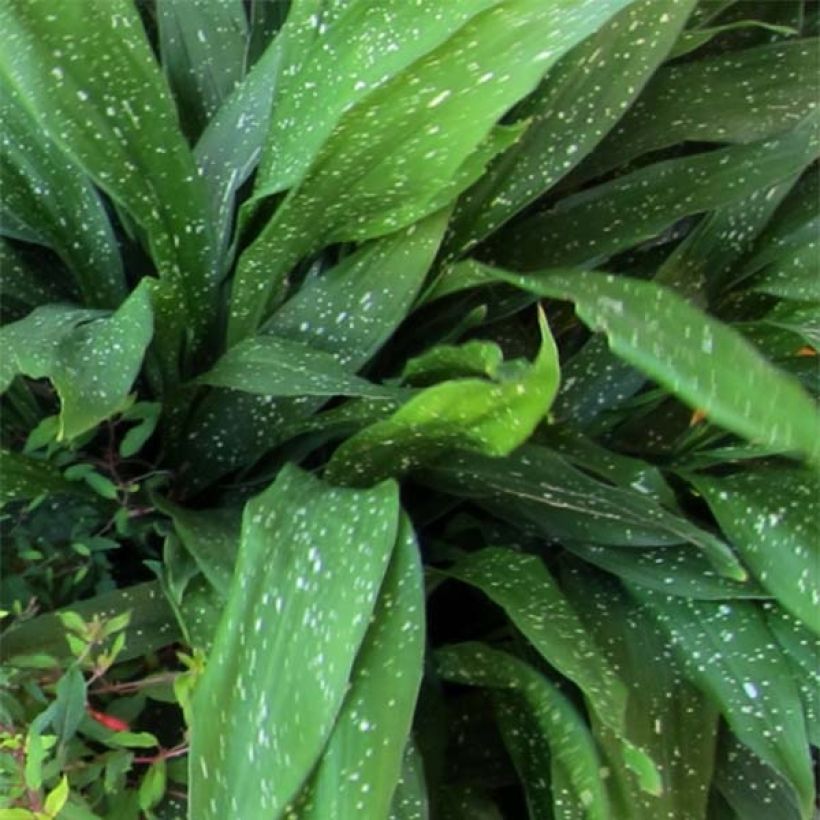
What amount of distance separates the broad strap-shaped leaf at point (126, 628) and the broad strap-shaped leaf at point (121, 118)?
0.44 ft

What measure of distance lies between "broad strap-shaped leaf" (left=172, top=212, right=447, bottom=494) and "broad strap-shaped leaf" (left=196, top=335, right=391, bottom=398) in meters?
0.02

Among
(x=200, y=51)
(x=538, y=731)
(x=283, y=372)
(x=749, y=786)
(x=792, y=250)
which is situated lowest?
(x=749, y=786)

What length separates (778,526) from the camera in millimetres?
600

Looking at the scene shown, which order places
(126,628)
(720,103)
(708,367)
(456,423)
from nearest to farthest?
1. (708,367)
2. (456,423)
3. (126,628)
4. (720,103)

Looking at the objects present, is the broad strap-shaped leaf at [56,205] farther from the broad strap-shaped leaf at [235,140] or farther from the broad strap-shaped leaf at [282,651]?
the broad strap-shaped leaf at [282,651]

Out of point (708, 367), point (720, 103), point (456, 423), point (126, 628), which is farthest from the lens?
point (720, 103)

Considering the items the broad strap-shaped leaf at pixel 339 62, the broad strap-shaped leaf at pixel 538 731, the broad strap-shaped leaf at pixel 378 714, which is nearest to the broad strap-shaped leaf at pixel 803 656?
the broad strap-shaped leaf at pixel 538 731

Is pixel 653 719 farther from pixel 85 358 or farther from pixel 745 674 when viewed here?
pixel 85 358

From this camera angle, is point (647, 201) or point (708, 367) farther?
point (647, 201)

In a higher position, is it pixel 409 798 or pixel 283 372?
pixel 283 372

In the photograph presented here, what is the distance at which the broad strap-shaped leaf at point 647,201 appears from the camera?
0.66 metres

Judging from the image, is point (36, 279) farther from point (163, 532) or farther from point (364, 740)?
point (364, 740)

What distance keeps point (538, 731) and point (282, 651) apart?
0.18 m

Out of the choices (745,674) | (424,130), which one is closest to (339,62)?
(424,130)
